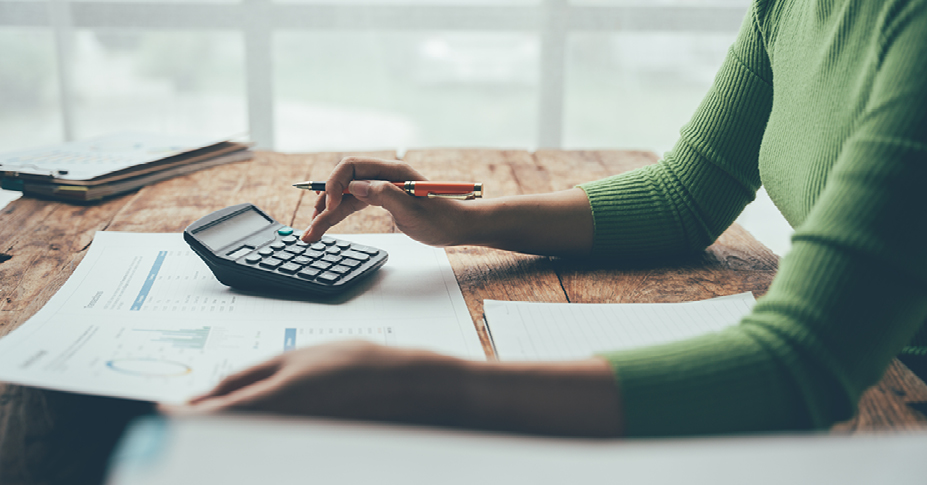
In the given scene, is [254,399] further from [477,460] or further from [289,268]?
[289,268]

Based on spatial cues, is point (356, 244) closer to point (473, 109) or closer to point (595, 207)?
point (595, 207)

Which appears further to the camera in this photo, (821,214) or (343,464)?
(821,214)

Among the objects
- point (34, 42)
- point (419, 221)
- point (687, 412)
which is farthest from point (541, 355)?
point (34, 42)

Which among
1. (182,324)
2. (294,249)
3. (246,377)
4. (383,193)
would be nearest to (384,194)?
(383,193)

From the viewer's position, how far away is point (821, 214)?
43 centimetres

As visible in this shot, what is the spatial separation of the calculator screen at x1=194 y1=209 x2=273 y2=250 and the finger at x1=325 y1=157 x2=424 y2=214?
0.08 m

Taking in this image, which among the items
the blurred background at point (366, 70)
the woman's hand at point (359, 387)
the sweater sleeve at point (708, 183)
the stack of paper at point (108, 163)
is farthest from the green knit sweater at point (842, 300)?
the blurred background at point (366, 70)

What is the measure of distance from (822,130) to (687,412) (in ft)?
1.07

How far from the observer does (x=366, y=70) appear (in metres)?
2.50

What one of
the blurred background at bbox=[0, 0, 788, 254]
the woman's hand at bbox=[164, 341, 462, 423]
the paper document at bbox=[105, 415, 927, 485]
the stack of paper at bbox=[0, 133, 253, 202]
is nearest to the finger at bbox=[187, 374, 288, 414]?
the woman's hand at bbox=[164, 341, 462, 423]

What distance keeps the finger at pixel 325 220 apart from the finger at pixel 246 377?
328mm

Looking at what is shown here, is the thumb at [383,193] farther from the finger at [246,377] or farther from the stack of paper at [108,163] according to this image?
the stack of paper at [108,163]

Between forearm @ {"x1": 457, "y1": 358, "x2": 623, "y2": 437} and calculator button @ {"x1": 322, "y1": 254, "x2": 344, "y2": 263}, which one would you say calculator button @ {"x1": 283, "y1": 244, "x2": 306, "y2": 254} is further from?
forearm @ {"x1": 457, "y1": 358, "x2": 623, "y2": 437}

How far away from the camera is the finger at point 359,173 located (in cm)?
72
